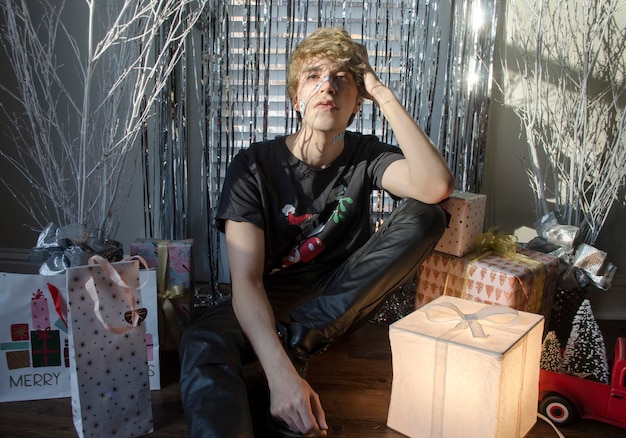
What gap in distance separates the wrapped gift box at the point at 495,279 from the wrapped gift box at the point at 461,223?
0.03 meters

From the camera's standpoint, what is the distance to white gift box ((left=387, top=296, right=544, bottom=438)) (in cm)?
121

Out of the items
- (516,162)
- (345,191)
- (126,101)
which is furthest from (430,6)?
(126,101)

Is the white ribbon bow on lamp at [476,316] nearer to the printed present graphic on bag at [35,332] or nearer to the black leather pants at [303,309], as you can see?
the black leather pants at [303,309]

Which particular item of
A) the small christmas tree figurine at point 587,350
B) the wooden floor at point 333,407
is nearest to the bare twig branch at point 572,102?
the small christmas tree figurine at point 587,350

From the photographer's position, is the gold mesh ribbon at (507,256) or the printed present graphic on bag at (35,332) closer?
the printed present graphic on bag at (35,332)

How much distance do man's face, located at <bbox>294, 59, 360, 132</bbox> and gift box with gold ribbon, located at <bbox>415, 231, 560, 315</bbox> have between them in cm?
59

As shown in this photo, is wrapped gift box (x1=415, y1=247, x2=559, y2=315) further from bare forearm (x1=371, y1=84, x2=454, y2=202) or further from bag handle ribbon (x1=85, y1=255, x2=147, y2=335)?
bag handle ribbon (x1=85, y1=255, x2=147, y2=335)

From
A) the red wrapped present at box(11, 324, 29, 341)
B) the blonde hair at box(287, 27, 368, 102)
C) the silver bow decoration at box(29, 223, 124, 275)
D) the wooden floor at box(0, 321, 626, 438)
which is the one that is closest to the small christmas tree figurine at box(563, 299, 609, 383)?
the wooden floor at box(0, 321, 626, 438)

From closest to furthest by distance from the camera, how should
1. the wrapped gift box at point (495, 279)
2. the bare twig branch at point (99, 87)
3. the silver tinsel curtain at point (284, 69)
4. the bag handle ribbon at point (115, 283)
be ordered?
1. the bag handle ribbon at point (115, 283)
2. the wrapped gift box at point (495, 279)
3. the bare twig branch at point (99, 87)
4. the silver tinsel curtain at point (284, 69)

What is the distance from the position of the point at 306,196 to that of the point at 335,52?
1.41 ft

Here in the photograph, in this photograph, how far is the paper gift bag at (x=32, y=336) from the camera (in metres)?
1.48

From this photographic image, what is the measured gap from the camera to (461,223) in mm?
1765

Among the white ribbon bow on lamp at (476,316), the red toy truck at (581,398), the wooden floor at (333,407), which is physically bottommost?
the wooden floor at (333,407)

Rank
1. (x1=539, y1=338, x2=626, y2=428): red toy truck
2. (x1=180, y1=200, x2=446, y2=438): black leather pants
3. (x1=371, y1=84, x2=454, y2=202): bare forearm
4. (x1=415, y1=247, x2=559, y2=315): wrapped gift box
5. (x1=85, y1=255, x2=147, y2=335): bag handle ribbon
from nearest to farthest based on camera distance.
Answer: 1. (x1=180, y1=200, x2=446, y2=438): black leather pants
2. (x1=85, y1=255, x2=147, y2=335): bag handle ribbon
3. (x1=539, y1=338, x2=626, y2=428): red toy truck
4. (x1=371, y1=84, x2=454, y2=202): bare forearm
5. (x1=415, y1=247, x2=559, y2=315): wrapped gift box
